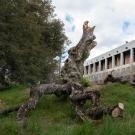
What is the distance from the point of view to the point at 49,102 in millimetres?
16062

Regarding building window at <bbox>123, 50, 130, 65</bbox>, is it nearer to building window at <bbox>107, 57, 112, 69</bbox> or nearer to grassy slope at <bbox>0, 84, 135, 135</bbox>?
building window at <bbox>107, 57, 112, 69</bbox>

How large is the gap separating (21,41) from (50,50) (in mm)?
8917

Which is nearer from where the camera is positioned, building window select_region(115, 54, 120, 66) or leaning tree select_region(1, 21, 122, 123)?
leaning tree select_region(1, 21, 122, 123)

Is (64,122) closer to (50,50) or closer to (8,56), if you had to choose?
(8,56)

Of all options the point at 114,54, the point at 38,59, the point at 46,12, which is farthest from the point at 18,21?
the point at 114,54

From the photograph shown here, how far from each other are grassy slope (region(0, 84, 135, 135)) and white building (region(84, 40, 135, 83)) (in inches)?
1533

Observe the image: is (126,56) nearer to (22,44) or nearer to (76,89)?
(22,44)

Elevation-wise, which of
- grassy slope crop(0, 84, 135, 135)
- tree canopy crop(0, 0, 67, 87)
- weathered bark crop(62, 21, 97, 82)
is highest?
tree canopy crop(0, 0, 67, 87)

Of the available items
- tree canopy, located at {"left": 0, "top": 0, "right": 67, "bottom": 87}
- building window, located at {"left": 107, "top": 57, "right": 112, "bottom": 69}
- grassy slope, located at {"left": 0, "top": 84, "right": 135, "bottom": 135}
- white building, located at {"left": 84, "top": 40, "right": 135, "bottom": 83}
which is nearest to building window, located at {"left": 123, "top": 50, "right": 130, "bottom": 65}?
white building, located at {"left": 84, "top": 40, "right": 135, "bottom": 83}

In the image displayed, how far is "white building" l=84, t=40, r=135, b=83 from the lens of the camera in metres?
61.7

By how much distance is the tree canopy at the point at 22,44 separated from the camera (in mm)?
27750

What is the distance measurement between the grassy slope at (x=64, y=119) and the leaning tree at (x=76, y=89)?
0.36 metres

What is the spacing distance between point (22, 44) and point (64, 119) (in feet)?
55.0

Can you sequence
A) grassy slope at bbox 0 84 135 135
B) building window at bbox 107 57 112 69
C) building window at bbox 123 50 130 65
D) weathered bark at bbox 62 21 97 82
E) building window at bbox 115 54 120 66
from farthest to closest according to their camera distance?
building window at bbox 107 57 112 69
building window at bbox 115 54 120 66
building window at bbox 123 50 130 65
weathered bark at bbox 62 21 97 82
grassy slope at bbox 0 84 135 135
